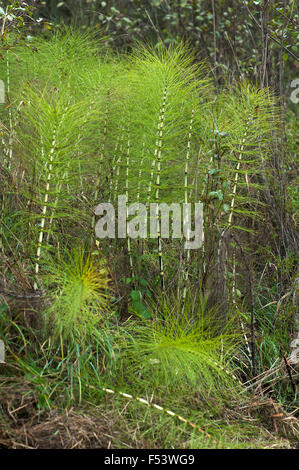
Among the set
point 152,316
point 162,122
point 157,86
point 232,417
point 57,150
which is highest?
point 157,86

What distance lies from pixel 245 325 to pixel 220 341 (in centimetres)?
27

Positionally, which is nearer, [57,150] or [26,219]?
[57,150]

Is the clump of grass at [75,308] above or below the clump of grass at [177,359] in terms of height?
above

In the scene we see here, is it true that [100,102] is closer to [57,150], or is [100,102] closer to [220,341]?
[57,150]

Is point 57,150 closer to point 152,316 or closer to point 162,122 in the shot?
point 162,122

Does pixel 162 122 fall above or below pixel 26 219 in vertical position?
above

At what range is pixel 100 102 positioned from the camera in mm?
2916

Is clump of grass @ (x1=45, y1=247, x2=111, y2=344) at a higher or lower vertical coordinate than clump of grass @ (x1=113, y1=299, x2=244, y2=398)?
higher

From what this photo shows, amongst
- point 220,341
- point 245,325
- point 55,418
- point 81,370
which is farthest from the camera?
point 245,325

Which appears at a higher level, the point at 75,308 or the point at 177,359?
the point at 75,308

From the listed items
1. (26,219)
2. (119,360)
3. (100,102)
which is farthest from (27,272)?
(100,102)

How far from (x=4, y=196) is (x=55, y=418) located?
4.40ft

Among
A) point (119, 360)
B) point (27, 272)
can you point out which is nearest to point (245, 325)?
point (119, 360)

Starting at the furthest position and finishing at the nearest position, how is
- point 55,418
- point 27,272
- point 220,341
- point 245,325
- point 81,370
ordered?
point 245,325 < point 220,341 < point 27,272 < point 81,370 < point 55,418
